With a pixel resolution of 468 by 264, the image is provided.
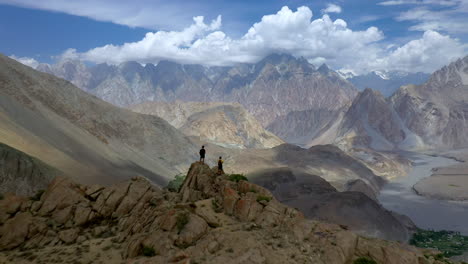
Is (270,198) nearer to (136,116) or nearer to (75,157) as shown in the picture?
(75,157)

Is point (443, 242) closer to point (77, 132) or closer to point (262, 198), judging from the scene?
point (262, 198)

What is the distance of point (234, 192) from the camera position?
1065 inches

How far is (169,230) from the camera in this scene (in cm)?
2219

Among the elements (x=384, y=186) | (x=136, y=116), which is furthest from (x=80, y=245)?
(x=384, y=186)

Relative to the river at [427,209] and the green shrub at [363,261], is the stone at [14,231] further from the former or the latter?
the river at [427,209]

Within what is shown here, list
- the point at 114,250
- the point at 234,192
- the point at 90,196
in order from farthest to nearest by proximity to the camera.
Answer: the point at 90,196, the point at 234,192, the point at 114,250

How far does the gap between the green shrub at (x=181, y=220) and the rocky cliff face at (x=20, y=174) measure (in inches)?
1624

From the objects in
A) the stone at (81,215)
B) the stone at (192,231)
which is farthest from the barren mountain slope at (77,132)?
the stone at (192,231)

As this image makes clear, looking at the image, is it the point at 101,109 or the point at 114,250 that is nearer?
the point at 114,250

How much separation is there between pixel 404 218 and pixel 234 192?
332 ft

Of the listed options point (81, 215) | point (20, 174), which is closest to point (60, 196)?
point (81, 215)

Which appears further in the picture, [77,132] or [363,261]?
[77,132]

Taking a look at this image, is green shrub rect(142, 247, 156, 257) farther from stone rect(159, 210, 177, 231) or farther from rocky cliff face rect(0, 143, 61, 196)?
rocky cliff face rect(0, 143, 61, 196)

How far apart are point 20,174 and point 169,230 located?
44871mm
